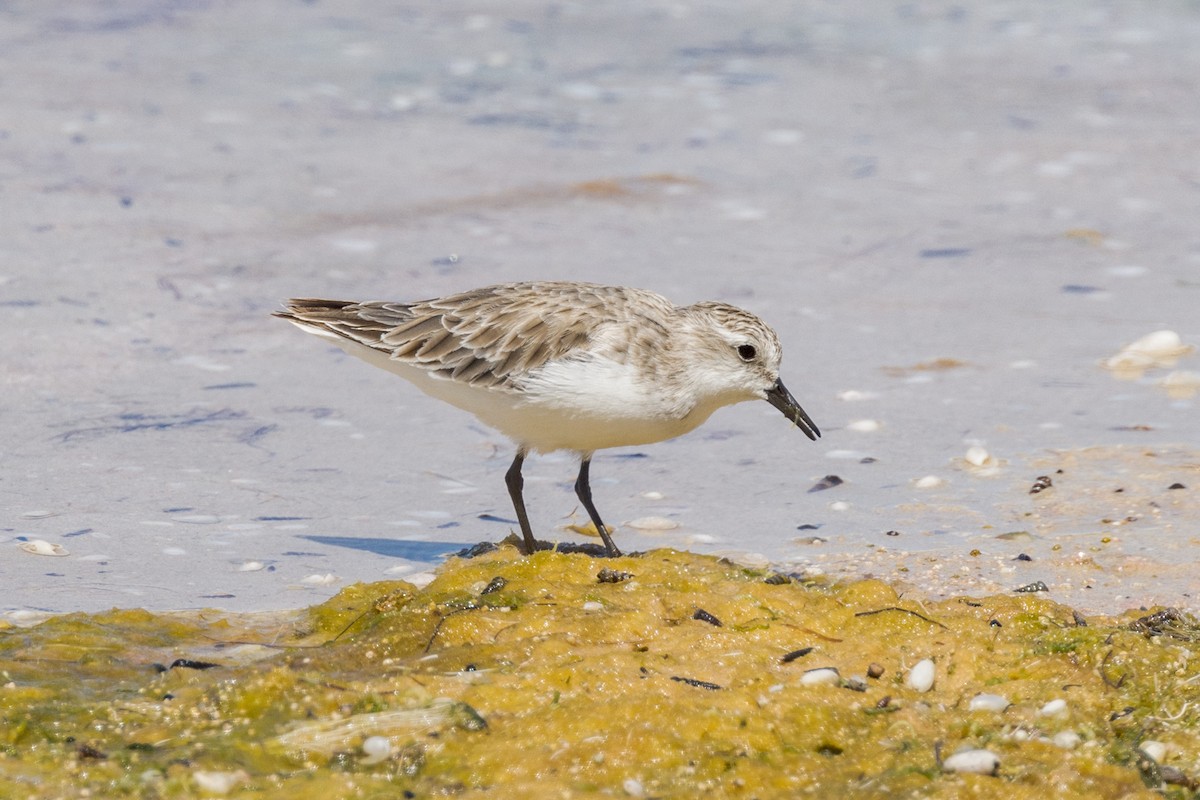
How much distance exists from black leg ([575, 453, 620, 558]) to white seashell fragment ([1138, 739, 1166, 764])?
2.45 meters

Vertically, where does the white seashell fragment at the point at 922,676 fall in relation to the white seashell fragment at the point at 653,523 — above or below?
above

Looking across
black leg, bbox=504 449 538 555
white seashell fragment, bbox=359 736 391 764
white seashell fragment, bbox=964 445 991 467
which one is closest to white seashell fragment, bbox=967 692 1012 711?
white seashell fragment, bbox=359 736 391 764

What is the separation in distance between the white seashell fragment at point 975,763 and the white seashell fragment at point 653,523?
2839 mm

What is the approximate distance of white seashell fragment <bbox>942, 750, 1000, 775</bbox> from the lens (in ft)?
14.1

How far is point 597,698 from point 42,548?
2853 mm

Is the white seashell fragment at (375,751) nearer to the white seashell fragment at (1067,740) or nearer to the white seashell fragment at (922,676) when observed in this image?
the white seashell fragment at (922,676)

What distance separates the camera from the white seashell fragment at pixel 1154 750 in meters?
4.48

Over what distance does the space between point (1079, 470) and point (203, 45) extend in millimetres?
10397

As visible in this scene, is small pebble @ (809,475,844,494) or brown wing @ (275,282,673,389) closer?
brown wing @ (275,282,673,389)

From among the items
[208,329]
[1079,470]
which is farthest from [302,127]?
[1079,470]

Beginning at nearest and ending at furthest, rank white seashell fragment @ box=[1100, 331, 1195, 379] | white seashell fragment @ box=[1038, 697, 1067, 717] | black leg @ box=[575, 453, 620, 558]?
white seashell fragment @ box=[1038, 697, 1067, 717]
black leg @ box=[575, 453, 620, 558]
white seashell fragment @ box=[1100, 331, 1195, 379]

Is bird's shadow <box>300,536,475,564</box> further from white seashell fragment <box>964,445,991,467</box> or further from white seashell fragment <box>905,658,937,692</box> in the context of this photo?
white seashell fragment <box>964,445,991,467</box>

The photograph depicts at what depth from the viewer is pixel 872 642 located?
518 cm

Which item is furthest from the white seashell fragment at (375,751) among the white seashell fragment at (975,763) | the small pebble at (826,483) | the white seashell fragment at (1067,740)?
the small pebble at (826,483)
